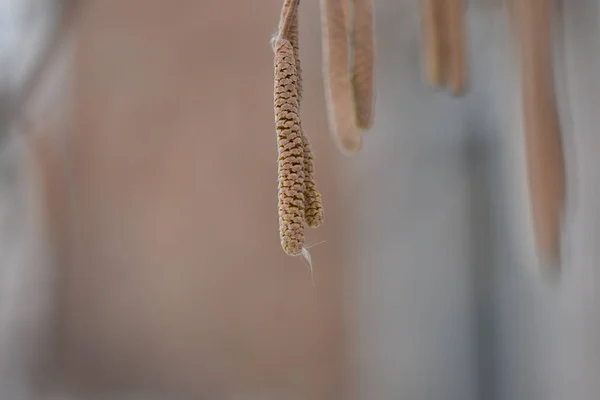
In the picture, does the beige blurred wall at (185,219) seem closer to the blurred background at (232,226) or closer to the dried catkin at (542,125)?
the blurred background at (232,226)

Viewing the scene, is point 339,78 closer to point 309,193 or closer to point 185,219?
point 309,193

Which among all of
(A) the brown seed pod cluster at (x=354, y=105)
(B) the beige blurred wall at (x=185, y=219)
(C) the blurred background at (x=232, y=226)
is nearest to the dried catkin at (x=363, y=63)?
(A) the brown seed pod cluster at (x=354, y=105)

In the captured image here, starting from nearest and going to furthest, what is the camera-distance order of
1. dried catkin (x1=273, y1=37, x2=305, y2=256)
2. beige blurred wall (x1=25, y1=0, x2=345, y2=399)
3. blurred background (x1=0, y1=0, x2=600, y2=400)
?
dried catkin (x1=273, y1=37, x2=305, y2=256), blurred background (x1=0, y1=0, x2=600, y2=400), beige blurred wall (x1=25, y1=0, x2=345, y2=399)

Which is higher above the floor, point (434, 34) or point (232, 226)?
point (434, 34)

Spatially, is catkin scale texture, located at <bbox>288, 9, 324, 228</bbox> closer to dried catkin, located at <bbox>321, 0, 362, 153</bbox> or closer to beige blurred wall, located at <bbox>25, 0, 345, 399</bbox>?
dried catkin, located at <bbox>321, 0, 362, 153</bbox>

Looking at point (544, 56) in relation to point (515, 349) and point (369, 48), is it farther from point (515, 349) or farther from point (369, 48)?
point (515, 349)

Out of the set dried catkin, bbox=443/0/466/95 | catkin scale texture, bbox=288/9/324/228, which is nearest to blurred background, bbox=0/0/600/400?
dried catkin, bbox=443/0/466/95

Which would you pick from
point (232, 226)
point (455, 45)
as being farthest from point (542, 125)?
point (232, 226)
